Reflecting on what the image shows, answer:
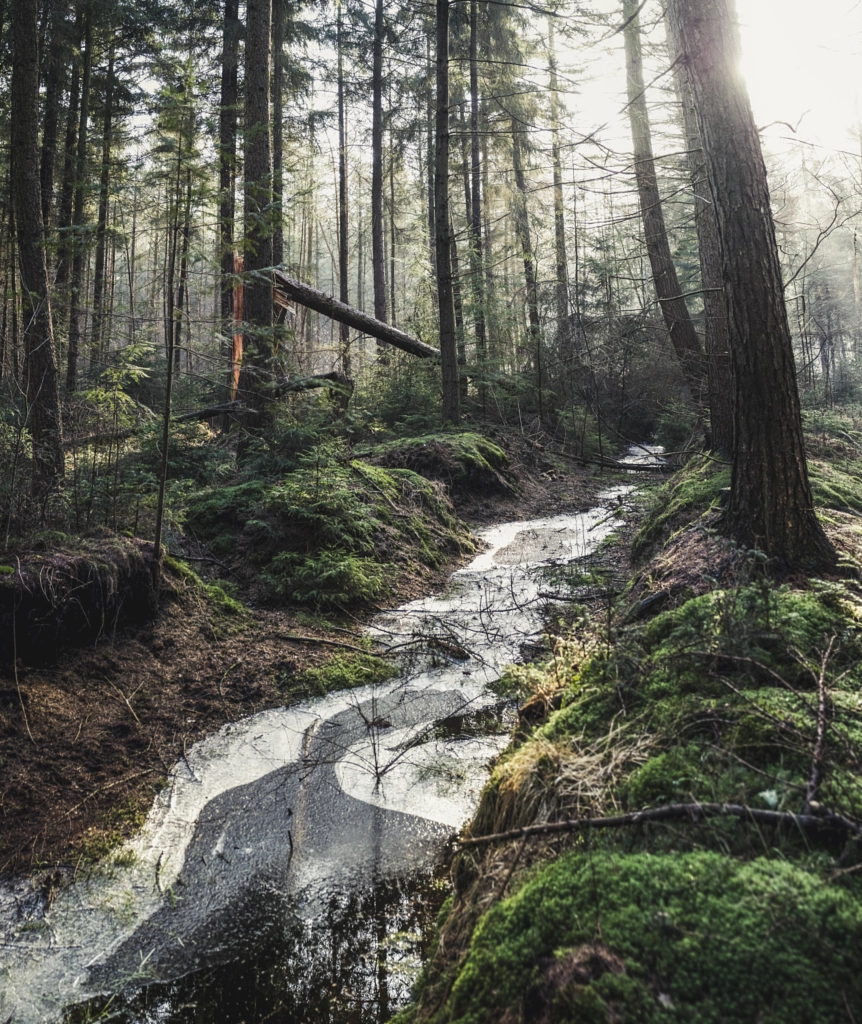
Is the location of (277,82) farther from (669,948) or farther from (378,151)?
(669,948)

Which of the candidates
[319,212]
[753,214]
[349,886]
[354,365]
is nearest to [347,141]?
[319,212]

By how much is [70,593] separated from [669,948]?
405cm

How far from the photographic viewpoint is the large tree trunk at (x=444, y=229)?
1088 centimetres

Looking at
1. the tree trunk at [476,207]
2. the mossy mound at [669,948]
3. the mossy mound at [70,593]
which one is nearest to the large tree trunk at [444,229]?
the tree trunk at [476,207]

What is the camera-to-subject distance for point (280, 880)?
2.77 metres

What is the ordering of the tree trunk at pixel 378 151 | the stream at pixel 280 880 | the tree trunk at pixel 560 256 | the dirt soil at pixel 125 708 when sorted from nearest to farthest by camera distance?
the stream at pixel 280 880, the dirt soil at pixel 125 708, the tree trunk at pixel 560 256, the tree trunk at pixel 378 151

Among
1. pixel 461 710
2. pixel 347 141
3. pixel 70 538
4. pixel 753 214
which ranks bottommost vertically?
pixel 461 710

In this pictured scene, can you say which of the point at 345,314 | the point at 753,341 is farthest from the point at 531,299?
the point at 753,341

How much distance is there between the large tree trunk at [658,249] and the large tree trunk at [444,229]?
11.1 ft

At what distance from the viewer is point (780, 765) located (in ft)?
6.18

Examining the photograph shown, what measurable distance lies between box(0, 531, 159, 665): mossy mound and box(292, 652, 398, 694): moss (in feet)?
4.64

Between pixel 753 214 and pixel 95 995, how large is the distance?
5287mm

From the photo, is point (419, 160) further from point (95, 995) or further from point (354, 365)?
point (95, 995)

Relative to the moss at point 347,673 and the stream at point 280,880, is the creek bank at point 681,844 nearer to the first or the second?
the stream at point 280,880
